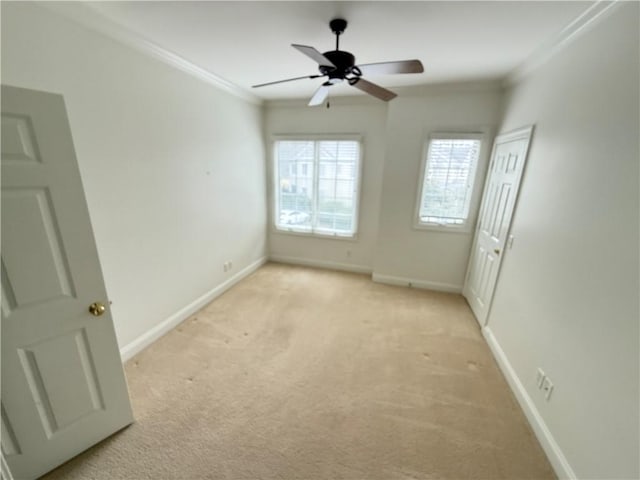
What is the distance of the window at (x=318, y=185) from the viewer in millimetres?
3967

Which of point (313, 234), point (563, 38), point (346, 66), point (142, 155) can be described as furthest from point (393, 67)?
A: point (313, 234)

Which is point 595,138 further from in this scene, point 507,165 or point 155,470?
point 155,470

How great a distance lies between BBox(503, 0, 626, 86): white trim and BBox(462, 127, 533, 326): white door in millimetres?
525

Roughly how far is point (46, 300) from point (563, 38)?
3.55 m

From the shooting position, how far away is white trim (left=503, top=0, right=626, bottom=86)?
1.52m

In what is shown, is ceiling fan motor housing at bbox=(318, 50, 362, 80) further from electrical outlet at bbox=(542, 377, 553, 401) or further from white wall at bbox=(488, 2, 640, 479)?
electrical outlet at bbox=(542, 377, 553, 401)

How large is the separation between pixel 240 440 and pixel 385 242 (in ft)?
9.45

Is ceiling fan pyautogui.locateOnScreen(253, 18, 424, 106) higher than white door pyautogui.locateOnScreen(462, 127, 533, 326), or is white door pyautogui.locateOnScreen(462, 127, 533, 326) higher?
ceiling fan pyautogui.locateOnScreen(253, 18, 424, 106)

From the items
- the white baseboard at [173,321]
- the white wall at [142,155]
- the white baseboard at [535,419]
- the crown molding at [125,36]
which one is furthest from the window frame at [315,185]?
the white baseboard at [535,419]

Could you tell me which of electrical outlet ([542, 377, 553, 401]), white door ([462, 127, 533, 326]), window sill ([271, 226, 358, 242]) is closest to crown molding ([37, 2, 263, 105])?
window sill ([271, 226, 358, 242])

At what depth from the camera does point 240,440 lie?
64.8 inches

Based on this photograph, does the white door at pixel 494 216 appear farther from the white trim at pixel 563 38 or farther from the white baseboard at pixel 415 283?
the white trim at pixel 563 38

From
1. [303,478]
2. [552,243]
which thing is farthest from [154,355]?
[552,243]

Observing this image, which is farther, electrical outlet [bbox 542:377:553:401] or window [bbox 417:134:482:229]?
window [bbox 417:134:482:229]
